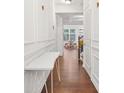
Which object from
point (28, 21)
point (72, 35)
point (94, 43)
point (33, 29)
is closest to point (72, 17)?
point (72, 35)

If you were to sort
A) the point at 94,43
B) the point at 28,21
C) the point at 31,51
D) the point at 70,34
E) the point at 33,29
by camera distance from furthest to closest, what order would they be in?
the point at 70,34, the point at 94,43, the point at 33,29, the point at 31,51, the point at 28,21

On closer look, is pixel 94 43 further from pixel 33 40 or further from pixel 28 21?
pixel 28 21

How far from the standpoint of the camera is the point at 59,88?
472cm

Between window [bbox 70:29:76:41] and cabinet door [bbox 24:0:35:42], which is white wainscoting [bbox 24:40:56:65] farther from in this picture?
window [bbox 70:29:76:41]

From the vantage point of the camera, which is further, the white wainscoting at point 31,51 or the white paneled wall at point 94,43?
the white paneled wall at point 94,43

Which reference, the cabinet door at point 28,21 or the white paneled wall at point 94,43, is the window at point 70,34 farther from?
the cabinet door at point 28,21

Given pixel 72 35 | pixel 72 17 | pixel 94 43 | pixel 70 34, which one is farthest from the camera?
pixel 72 35

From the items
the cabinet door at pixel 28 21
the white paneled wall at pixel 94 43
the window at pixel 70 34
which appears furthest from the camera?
the window at pixel 70 34

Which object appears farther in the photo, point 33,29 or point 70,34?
point 70,34

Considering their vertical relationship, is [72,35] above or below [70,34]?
below

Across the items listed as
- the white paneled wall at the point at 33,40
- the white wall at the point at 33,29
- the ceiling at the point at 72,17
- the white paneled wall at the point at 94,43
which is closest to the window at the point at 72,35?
the ceiling at the point at 72,17
